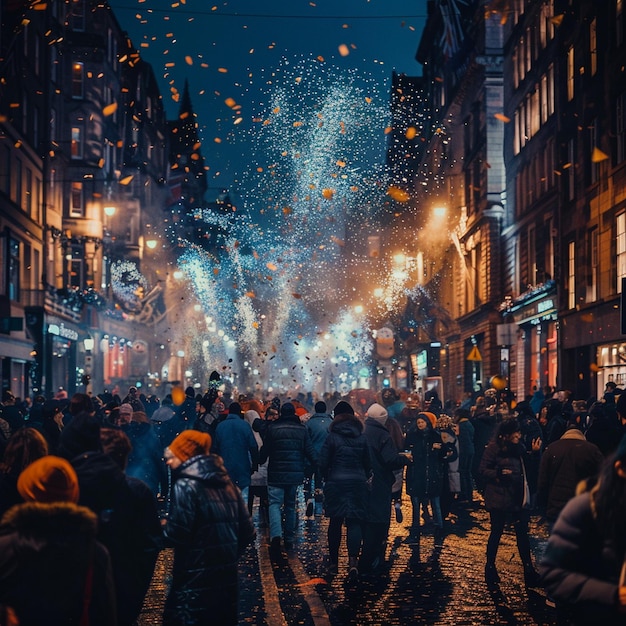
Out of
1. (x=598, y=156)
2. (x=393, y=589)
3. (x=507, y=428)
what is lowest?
(x=393, y=589)

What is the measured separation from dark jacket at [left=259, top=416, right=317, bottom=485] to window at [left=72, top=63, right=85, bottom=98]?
4310 cm

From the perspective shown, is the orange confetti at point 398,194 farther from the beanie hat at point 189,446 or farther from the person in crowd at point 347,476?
the beanie hat at point 189,446

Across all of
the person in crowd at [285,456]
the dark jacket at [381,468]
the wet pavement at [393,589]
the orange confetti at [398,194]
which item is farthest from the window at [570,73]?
the orange confetti at [398,194]

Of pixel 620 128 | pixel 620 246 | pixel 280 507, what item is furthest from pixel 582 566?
pixel 620 128

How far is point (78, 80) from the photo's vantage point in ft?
174

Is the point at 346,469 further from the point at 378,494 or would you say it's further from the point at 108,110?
the point at 108,110

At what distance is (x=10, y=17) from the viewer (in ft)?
123

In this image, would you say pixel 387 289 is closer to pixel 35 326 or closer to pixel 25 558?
pixel 35 326

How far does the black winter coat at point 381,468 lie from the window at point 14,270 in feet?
97.0

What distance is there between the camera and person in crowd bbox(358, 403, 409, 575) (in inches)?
441

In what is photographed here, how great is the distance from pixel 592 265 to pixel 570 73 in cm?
707

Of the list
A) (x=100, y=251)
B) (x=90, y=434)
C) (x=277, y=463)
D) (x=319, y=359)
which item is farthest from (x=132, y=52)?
(x=319, y=359)

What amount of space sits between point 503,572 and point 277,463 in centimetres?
342

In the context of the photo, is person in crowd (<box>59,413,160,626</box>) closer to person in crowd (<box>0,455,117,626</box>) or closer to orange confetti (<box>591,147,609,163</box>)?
person in crowd (<box>0,455,117,626</box>)
